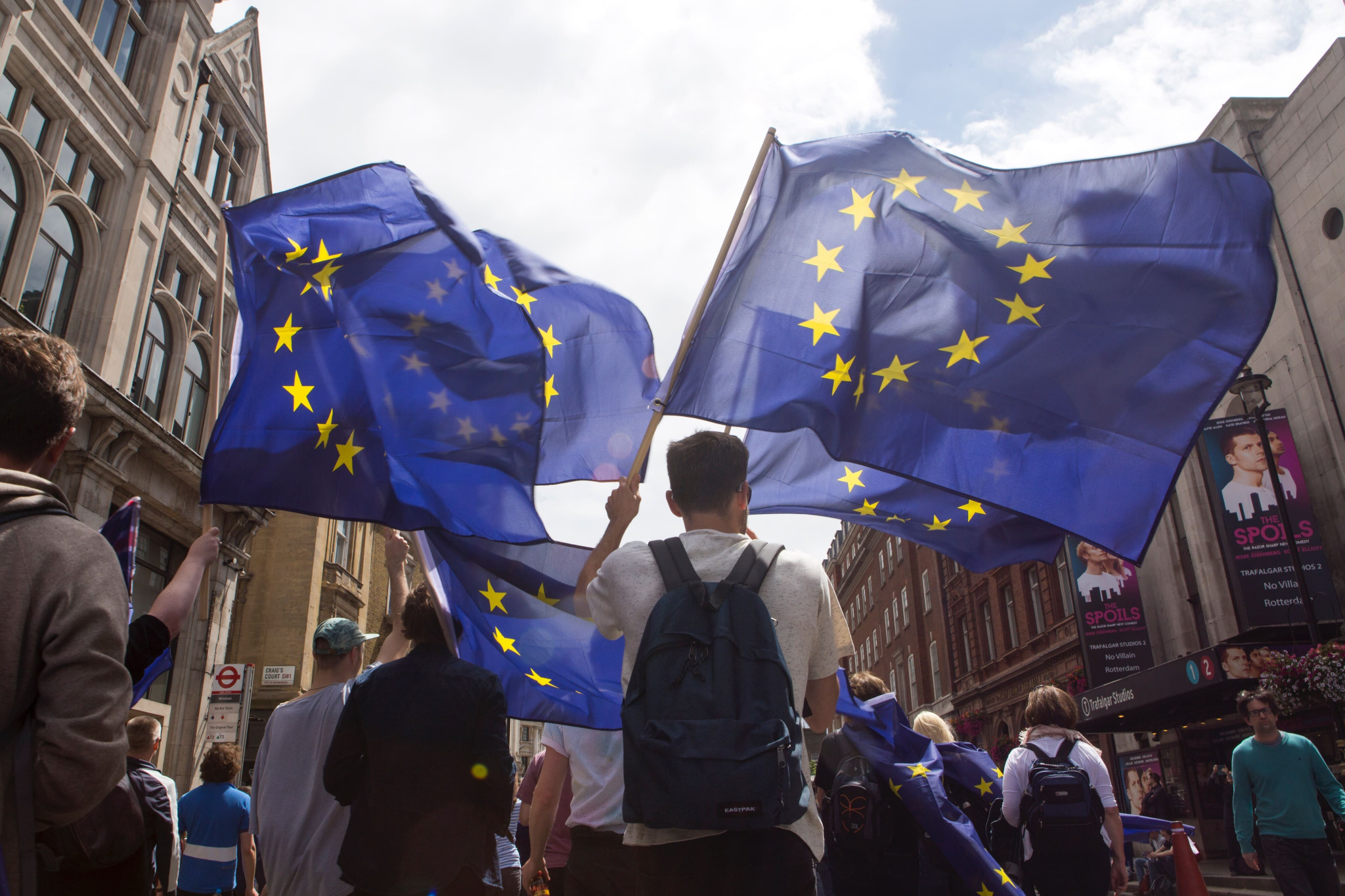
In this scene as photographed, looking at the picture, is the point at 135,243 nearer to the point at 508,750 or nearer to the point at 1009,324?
the point at 508,750

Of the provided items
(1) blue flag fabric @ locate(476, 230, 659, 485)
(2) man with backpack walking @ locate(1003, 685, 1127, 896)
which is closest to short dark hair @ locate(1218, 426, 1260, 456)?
(2) man with backpack walking @ locate(1003, 685, 1127, 896)

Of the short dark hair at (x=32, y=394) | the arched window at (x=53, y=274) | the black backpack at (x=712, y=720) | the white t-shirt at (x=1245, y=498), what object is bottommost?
the black backpack at (x=712, y=720)

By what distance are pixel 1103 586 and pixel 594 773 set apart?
23808 mm

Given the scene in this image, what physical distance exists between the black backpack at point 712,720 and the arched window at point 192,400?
17.1m

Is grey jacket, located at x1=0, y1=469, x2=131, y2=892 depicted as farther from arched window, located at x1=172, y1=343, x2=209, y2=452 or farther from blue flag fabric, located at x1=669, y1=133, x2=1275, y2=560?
arched window, located at x1=172, y1=343, x2=209, y2=452

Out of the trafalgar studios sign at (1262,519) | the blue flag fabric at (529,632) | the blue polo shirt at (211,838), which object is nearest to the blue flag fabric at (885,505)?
the blue flag fabric at (529,632)

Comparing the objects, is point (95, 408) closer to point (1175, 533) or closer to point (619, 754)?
point (619, 754)

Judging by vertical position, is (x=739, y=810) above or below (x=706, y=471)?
below

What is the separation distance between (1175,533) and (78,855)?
27.1 m

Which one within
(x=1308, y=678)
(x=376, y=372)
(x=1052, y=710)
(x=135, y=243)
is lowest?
(x=1052, y=710)

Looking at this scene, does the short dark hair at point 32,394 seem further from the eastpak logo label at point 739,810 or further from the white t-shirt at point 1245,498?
the white t-shirt at point 1245,498

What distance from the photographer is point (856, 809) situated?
492 centimetres

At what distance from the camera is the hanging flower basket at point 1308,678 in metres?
14.9

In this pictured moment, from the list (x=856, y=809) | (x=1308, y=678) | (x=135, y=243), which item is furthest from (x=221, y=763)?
(x=1308, y=678)
